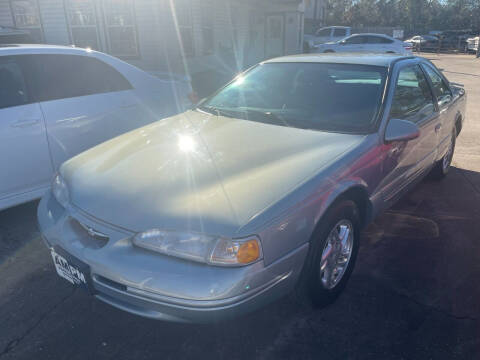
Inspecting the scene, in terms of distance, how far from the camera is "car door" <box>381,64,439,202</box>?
3141 mm

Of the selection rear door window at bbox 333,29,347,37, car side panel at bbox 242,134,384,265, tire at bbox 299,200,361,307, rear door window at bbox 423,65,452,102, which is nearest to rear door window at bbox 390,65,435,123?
rear door window at bbox 423,65,452,102

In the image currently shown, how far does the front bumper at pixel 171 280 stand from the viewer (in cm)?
191

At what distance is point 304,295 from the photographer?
250 centimetres

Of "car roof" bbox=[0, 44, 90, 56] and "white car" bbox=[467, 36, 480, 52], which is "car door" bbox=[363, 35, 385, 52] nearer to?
"white car" bbox=[467, 36, 480, 52]

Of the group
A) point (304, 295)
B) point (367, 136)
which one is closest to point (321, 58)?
point (367, 136)

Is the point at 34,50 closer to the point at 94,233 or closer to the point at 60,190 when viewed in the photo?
the point at 60,190

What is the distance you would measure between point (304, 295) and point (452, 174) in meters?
3.71

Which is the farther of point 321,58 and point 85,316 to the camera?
point 321,58

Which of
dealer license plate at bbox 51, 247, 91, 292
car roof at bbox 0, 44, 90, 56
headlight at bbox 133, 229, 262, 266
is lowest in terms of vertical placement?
dealer license plate at bbox 51, 247, 91, 292

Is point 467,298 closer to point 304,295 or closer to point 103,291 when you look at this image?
point 304,295

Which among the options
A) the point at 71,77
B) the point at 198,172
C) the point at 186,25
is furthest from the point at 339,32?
the point at 198,172

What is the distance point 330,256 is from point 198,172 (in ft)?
3.36

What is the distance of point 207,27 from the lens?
13.7 meters

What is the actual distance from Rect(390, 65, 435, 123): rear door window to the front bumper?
1.70m
